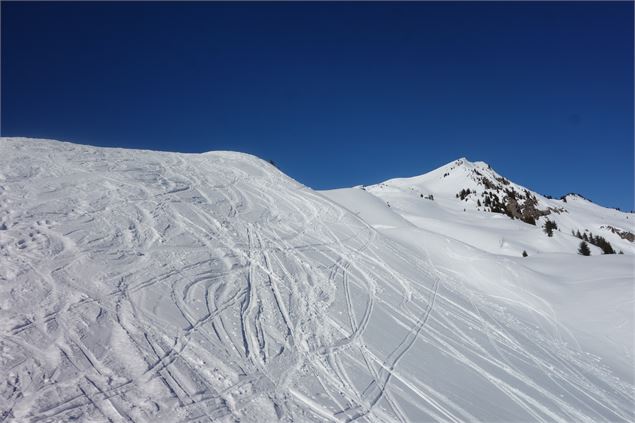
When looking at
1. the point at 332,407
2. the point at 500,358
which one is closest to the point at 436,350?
the point at 500,358

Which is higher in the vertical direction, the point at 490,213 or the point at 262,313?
the point at 490,213

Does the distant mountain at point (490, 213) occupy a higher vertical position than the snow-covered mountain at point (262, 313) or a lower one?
higher

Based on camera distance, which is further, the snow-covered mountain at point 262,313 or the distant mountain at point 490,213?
the distant mountain at point 490,213

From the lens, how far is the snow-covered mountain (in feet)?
17.4

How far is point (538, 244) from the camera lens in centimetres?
2866

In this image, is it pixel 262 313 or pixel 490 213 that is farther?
pixel 490 213

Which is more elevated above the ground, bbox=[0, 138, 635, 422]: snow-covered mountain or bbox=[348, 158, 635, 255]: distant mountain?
bbox=[348, 158, 635, 255]: distant mountain

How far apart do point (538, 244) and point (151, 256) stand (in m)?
28.5

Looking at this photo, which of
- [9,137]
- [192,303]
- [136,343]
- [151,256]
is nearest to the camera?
[136,343]

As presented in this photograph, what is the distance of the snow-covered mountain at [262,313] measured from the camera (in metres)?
5.30

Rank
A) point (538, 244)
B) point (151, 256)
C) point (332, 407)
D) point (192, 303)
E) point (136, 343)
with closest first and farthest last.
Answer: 1. point (332, 407)
2. point (136, 343)
3. point (192, 303)
4. point (151, 256)
5. point (538, 244)

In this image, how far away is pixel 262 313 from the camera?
7.73 metres

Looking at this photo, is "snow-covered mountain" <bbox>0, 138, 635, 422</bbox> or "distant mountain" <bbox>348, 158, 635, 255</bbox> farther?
"distant mountain" <bbox>348, 158, 635, 255</bbox>

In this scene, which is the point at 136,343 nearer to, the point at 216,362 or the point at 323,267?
the point at 216,362
